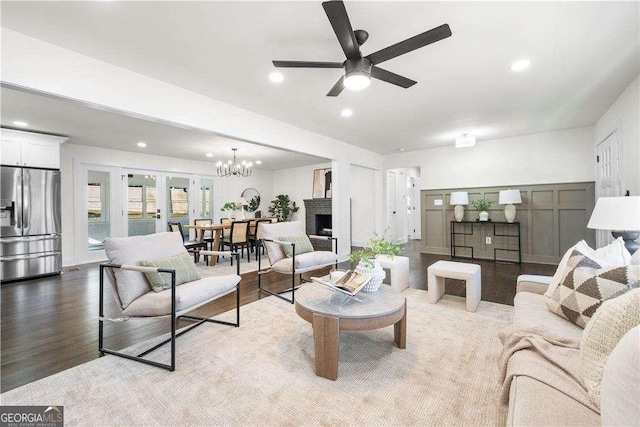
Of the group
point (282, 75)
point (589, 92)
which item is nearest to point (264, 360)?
point (282, 75)

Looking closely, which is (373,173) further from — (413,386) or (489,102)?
(413,386)

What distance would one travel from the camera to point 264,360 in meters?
2.03

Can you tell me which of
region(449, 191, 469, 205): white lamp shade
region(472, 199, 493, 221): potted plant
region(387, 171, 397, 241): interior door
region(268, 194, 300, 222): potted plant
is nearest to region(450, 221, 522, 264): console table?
region(472, 199, 493, 221): potted plant

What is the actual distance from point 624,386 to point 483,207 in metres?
5.67

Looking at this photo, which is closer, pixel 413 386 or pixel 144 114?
pixel 413 386

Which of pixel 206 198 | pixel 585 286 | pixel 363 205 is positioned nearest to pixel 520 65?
pixel 585 286

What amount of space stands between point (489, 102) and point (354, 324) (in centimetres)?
351

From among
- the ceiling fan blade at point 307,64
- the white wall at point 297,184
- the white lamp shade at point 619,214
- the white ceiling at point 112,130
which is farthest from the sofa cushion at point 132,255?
the white wall at point 297,184

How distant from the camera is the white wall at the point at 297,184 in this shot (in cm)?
883

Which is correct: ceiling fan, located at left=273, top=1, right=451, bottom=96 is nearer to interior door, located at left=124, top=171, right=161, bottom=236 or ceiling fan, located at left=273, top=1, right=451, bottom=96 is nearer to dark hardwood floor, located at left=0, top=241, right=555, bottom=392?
dark hardwood floor, located at left=0, top=241, right=555, bottom=392

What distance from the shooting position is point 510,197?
5246 mm

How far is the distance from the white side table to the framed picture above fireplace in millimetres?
4703

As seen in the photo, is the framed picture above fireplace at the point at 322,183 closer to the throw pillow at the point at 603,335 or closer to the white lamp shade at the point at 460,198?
the white lamp shade at the point at 460,198

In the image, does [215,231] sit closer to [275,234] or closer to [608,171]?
[275,234]
